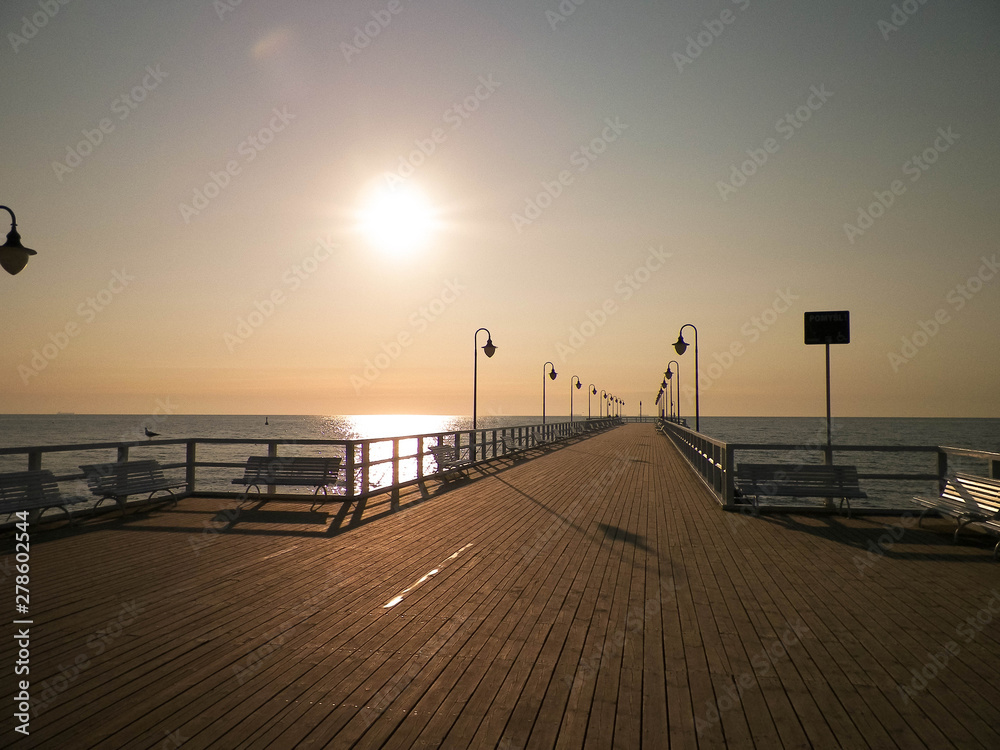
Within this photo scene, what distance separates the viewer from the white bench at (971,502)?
7.06 metres

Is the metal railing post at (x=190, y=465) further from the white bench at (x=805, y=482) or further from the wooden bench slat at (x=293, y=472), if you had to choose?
the white bench at (x=805, y=482)

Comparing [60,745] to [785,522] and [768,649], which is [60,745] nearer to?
[768,649]

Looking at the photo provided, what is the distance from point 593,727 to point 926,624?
3.09 m

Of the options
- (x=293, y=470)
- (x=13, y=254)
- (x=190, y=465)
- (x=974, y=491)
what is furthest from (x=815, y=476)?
(x=13, y=254)

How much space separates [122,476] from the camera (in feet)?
30.7

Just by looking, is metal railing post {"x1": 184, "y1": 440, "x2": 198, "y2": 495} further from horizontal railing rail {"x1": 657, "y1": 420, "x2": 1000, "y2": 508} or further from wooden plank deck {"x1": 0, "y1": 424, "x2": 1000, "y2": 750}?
horizontal railing rail {"x1": 657, "y1": 420, "x2": 1000, "y2": 508}

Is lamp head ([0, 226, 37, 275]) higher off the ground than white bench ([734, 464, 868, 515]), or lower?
higher

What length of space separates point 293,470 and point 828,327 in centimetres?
910

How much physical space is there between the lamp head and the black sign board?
36.8 ft

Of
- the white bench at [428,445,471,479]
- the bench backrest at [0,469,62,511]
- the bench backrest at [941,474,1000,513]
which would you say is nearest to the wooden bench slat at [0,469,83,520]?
the bench backrest at [0,469,62,511]

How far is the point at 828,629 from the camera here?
4.68m

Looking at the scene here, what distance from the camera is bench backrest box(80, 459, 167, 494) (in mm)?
8922

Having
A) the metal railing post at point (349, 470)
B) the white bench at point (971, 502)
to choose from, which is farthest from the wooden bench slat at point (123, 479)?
→ the white bench at point (971, 502)

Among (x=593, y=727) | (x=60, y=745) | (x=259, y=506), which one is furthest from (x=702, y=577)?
(x=259, y=506)
